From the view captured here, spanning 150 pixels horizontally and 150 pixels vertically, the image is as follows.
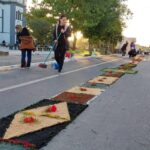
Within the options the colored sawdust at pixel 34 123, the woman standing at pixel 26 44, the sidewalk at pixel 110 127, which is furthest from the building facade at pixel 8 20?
the colored sawdust at pixel 34 123

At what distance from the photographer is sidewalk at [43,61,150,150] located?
225 inches

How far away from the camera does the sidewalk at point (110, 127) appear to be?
18.7 ft

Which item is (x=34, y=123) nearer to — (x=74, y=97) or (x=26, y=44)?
(x=74, y=97)

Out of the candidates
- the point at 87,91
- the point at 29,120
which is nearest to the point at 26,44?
the point at 87,91

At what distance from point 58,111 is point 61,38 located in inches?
418

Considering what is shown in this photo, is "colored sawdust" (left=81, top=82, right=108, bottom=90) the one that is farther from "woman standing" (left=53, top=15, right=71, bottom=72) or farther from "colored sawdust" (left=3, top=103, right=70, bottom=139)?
"woman standing" (left=53, top=15, right=71, bottom=72)

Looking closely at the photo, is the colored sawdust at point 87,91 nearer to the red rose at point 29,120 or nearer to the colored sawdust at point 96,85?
the colored sawdust at point 96,85

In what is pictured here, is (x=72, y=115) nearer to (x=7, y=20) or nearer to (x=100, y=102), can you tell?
(x=100, y=102)

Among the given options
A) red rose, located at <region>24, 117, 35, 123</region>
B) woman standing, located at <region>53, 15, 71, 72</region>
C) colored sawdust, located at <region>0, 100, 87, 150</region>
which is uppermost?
woman standing, located at <region>53, 15, 71, 72</region>

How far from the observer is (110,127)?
267 inches

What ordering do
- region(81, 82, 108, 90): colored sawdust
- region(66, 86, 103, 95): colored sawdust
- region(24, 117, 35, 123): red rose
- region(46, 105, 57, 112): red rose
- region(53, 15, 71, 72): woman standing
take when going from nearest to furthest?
region(24, 117, 35, 123): red rose
region(46, 105, 57, 112): red rose
region(66, 86, 103, 95): colored sawdust
region(81, 82, 108, 90): colored sawdust
region(53, 15, 71, 72): woman standing

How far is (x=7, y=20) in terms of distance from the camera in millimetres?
88938

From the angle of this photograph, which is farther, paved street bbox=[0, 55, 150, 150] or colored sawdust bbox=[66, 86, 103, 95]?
colored sawdust bbox=[66, 86, 103, 95]

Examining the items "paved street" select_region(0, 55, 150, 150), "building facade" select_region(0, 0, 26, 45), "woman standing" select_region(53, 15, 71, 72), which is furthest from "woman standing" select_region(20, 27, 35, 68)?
"building facade" select_region(0, 0, 26, 45)
